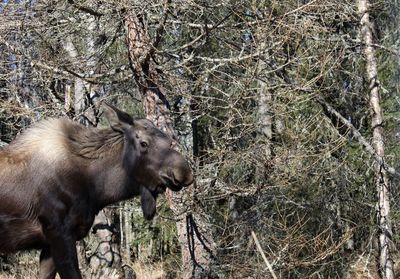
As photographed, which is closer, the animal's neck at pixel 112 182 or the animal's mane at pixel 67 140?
the animal's mane at pixel 67 140

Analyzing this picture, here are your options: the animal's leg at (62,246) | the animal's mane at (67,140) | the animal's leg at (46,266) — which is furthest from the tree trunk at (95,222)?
the animal's leg at (62,246)

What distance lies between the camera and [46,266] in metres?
6.73

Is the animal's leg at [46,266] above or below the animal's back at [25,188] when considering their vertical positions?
below

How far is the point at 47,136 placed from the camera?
6.92 meters

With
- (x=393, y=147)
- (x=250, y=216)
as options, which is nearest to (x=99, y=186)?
(x=250, y=216)

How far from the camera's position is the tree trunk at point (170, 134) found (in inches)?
348

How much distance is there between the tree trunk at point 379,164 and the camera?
11.0 m

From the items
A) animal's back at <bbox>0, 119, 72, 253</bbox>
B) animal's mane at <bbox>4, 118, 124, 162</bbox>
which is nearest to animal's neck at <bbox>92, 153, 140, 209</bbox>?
animal's mane at <bbox>4, 118, 124, 162</bbox>

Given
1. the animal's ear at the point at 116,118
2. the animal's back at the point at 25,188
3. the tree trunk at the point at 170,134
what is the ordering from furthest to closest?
the tree trunk at the point at 170,134, the animal's ear at the point at 116,118, the animal's back at the point at 25,188

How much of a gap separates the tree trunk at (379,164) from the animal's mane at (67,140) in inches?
210

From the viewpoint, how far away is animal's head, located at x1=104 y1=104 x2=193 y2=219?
6633 millimetres

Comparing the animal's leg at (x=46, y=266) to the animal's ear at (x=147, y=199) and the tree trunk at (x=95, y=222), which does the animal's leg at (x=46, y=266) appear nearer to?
the animal's ear at (x=147, y=199)

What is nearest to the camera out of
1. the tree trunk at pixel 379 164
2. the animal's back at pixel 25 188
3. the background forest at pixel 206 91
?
the animal's back at pixel 25 188

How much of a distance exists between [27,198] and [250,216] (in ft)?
19.2
